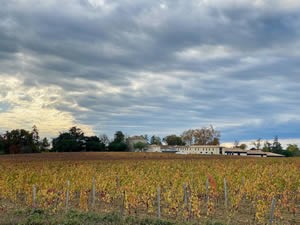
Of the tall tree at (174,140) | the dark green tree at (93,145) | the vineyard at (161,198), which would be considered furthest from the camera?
the tall tree at (174,140)

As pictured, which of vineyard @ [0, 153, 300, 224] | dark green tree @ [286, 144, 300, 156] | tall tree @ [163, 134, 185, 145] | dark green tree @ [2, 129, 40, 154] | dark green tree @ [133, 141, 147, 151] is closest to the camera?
vineyard @ [0, 153, 300, 224]

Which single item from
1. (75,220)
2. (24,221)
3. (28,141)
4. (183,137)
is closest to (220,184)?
(75,220)

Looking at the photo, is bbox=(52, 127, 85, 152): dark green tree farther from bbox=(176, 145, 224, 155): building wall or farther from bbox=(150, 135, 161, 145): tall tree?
bbox=(150, 135, 161, 145): tall tree

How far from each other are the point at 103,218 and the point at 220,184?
7671 mm

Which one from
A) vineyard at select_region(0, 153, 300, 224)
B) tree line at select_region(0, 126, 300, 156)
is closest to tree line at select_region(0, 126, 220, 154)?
tree line at select_region(0, 126, 300, 156)

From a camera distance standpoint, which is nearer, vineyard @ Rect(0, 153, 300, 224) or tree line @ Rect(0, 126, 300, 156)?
vineyard @ Rect(0, 153, 300, 224)

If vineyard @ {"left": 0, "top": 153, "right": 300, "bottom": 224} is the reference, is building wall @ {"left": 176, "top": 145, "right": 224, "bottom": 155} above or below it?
above

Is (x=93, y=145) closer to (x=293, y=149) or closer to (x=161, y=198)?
(x=161, y=198)

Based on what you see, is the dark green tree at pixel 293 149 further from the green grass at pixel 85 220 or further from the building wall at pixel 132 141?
the green grass at pixel 85 220

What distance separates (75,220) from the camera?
422 inches

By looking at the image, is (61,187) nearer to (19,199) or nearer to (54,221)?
(19,199)

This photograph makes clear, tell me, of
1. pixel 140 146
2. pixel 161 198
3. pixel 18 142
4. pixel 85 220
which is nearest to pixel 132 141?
pixel 140 146

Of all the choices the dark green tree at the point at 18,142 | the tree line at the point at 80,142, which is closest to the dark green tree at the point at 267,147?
the tree line at the point at 80,142

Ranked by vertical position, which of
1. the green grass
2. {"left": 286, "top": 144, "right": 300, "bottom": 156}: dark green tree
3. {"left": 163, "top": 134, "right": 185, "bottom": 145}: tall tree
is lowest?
the green grass
